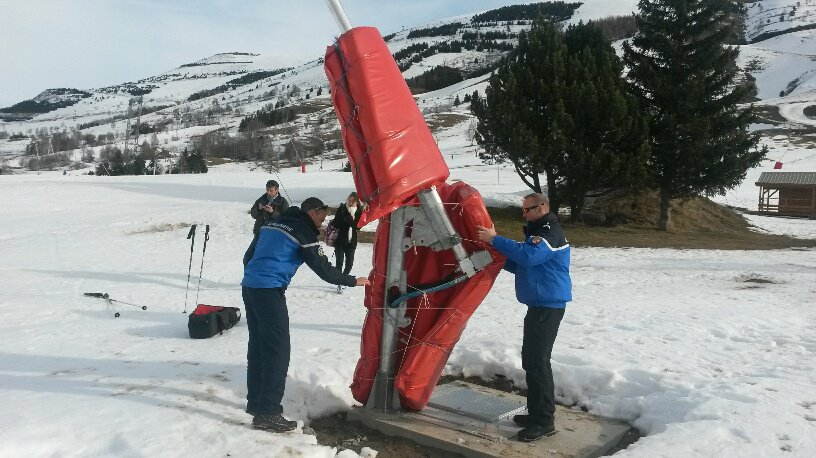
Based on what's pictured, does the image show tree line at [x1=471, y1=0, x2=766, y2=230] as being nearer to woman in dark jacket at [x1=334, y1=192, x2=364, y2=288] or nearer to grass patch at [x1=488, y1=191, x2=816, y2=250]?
grass patch at [x1=488, y1=191, x2=816, y2=250]

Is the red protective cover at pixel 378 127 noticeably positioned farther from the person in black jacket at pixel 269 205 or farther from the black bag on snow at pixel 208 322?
the person in black jacket at pixel 269 205

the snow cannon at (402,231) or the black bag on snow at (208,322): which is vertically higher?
the snow cannon at (402,231)

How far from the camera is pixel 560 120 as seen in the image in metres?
21.1

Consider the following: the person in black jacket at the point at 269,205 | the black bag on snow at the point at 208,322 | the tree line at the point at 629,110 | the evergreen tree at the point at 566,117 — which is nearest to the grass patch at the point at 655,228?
the tree line at the point at 629,110

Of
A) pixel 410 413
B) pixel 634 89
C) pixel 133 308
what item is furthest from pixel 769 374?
pixel 634 89

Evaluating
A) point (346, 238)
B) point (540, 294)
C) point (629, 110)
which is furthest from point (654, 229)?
point (540, 294)

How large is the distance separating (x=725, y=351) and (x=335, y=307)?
19.4ft

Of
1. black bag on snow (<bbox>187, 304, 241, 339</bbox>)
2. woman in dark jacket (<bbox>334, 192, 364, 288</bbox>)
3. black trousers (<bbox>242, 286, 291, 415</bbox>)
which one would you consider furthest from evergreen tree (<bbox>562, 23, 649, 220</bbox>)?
black trousers (<bbox>242, 286, 291, 415</bbox>)

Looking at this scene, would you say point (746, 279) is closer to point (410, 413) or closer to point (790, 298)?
point (790, 298)

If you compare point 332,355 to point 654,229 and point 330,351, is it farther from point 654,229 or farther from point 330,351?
point 654,229

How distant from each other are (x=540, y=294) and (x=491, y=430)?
1290 millimetres

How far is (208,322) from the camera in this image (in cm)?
819

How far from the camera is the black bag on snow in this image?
8.17 m

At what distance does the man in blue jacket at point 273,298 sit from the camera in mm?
5109
